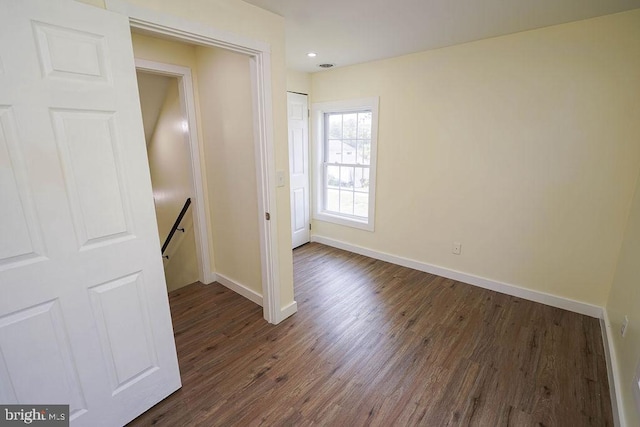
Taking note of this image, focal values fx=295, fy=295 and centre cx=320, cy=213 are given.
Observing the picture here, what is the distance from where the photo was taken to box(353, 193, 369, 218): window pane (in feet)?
12.9

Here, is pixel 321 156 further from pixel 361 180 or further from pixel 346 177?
pixel 361 180

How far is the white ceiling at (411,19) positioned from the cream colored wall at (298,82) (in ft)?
2.76

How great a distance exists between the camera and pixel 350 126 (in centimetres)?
390

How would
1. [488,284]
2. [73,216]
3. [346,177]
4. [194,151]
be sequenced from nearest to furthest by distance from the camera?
[73,216], [194,151], [488,284], [346,177]

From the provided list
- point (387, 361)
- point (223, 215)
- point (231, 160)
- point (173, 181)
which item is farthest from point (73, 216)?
point (173, 181)

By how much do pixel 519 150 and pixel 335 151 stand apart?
2.19 m

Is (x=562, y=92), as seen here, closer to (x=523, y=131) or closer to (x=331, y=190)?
(x=523, y=131)

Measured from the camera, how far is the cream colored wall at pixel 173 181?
3131mm

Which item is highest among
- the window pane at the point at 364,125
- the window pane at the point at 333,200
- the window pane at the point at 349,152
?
the window pane at the point at 364,125

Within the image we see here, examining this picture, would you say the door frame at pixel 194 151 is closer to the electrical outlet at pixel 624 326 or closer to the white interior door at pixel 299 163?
the white interior door at pixel 299 163

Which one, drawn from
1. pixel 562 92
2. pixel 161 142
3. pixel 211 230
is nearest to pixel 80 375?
pixel 211 230

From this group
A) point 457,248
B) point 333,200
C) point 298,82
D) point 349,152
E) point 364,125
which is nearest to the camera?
point 457,248

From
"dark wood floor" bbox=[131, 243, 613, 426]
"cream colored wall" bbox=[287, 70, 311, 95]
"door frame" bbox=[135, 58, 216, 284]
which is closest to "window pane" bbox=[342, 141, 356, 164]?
"cream colored wall" bbox=[287, 70, 311, 95]

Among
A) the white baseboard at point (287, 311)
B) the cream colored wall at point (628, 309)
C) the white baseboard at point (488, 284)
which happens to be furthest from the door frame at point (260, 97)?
the cream colored wall at point (628, 309)
